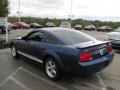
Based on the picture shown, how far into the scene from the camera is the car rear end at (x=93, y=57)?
5.14 metres

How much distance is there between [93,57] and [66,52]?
76 centimetres

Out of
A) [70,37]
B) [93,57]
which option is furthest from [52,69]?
[93,57]

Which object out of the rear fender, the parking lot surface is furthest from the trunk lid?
the parking lot surface

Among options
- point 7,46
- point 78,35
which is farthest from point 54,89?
point 7,46

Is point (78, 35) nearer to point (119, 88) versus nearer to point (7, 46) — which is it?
point (119, 88)

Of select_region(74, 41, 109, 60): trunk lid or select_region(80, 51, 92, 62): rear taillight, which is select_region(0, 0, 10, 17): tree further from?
select_region(80, 51, 92, 62): rear taillight

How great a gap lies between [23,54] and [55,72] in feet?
7.22

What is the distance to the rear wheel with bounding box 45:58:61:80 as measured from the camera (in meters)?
5.67

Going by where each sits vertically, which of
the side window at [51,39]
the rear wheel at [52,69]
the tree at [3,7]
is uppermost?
the tree at [3,7]

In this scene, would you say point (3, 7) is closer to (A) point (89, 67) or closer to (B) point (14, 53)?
(B) point (14, 53)

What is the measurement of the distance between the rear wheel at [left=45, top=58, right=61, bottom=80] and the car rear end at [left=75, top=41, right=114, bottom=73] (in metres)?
0.71

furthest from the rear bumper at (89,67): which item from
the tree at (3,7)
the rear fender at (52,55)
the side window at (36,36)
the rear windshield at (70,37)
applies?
the tree at (3,7)

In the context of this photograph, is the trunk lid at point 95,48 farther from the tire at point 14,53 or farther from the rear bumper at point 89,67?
the tire at point 14,53

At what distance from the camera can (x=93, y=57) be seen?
5.41 metres
